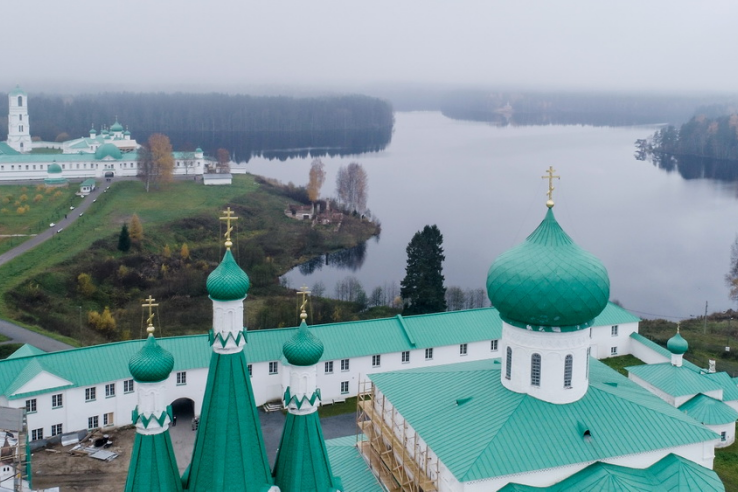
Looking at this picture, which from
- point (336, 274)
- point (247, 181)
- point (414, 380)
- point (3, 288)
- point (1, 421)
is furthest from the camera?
point (247, 181)

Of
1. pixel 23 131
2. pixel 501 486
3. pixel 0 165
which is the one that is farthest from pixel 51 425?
pixel 23 131

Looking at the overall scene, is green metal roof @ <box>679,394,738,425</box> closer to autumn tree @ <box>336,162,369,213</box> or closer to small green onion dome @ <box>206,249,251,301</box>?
small green onion dome @ <box>206,249,251,301</box>

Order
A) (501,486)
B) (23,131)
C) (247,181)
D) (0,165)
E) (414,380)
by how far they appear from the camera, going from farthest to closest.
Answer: (23,131) < (247,181) < (0,165) < (414,380) < (501,486)

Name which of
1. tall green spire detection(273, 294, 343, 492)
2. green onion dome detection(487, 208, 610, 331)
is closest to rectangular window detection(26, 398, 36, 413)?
tall green spire detection(273, 294, 343, 492)

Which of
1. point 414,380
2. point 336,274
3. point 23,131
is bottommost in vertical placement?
point 336,274

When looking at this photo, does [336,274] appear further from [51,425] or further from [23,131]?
[23,131]

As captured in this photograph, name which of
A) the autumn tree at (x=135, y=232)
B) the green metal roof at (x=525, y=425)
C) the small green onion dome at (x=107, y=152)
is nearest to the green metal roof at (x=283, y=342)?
the green metal roof at (x=525, y=425)

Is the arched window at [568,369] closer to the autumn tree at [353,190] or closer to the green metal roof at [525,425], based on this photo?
the green metal roof at [525,425]
